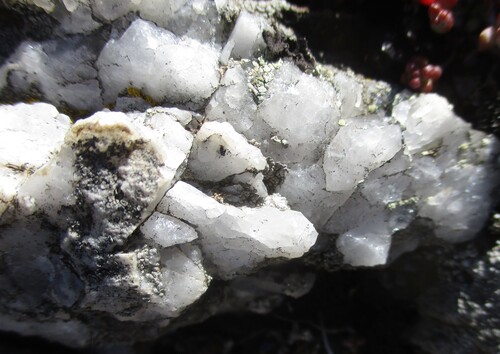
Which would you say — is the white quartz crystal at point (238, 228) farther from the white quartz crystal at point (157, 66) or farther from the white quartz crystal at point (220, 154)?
the white quartz crystal at point (157, 66)

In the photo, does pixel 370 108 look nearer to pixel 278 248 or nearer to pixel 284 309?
pixel 278 248

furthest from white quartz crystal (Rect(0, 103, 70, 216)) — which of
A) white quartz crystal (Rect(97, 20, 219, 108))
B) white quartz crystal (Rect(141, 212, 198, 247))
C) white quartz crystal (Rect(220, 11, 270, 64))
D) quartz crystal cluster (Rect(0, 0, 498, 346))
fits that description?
white quartz crystal (Rect(220, 11, 270, 64))

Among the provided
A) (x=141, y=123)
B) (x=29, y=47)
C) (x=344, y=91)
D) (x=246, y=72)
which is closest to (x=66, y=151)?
(x=141, y=123)

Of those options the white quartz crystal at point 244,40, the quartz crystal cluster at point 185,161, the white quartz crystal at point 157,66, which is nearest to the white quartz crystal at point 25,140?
the quartz crystal cluster at point 185,161

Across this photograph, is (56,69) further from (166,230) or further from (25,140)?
(166,230)

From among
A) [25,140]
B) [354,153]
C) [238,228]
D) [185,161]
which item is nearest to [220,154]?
[185,161]

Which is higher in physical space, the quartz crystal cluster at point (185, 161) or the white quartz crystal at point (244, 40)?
the white quartz crystal at point (244, 40)

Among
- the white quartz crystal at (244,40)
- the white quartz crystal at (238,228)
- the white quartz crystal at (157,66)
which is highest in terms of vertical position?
the white quartz crystal at (244,40)
